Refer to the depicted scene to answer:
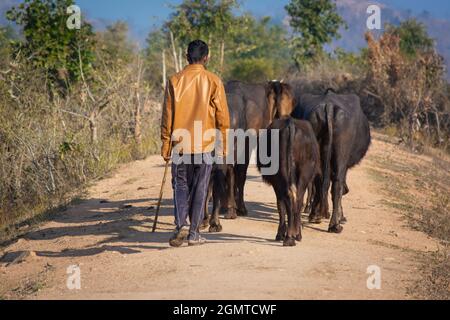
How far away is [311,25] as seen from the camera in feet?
115

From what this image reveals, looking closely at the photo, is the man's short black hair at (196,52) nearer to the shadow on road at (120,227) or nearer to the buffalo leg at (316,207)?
the shadow on road at (120,227)

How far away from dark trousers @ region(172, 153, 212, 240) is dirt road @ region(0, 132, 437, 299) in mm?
303

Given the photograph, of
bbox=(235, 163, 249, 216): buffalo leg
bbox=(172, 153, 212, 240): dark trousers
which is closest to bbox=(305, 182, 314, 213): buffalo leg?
bbox=(235, 163, 249, 216): buffalo leg

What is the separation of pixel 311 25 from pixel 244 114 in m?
25.4

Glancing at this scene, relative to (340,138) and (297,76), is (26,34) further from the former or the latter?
(297,76)

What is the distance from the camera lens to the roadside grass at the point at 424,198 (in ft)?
24.1

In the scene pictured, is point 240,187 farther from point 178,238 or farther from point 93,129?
point 93,129

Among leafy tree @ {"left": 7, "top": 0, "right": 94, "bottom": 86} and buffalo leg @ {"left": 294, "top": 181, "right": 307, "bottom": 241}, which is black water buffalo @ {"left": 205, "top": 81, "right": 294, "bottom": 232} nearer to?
buffalo leg @ {"left": 294, "top": 181, "right": 307, "bottom": 241}

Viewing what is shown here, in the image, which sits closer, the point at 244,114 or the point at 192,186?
the point at 192,186

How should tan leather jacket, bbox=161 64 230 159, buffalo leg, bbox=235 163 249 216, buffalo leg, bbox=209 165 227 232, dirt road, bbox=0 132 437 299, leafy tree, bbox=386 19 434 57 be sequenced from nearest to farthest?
dirt road, bbox=0 132 437 299
tan leather jacket, bbox=161 64 230 159
buffalo leg, bbox=209 165 227 232
buffalo leg, bbox=235 163 249 216
leafy tree, bbox=386 19 434 57

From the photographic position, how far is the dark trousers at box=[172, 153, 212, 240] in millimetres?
8172

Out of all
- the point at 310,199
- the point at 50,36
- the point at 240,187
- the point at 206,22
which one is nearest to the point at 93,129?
the point at 50,36

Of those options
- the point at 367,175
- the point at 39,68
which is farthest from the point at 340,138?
the point at 39,68
